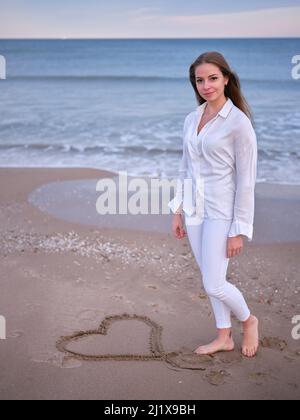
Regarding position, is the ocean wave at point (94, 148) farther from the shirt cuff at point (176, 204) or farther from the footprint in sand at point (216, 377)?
the footprint in sand at point (216, 377)

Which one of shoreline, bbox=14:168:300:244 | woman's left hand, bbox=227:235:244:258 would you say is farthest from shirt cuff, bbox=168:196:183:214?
shoreline, bbox=14:168:300:244

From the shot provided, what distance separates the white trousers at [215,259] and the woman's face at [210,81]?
70cm

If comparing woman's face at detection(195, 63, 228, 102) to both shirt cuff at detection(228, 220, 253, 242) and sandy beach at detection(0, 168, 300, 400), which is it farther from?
sandy beach at detection(0, 168, 300, 400)

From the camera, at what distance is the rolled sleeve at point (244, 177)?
9.30 ft

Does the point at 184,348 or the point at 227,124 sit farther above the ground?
the point at 227,124

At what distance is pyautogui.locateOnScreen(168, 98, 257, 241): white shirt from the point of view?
2.86m

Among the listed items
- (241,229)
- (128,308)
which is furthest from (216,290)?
(128,308)

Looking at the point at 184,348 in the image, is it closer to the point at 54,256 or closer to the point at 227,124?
the point at 227,124

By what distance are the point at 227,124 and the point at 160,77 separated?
28923mm

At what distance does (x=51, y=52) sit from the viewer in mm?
50688

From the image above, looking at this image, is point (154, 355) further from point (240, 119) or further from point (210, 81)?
point (210, 81)

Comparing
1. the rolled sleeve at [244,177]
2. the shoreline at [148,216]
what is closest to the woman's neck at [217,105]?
Answer: the rolled sleeve at [244,177]
